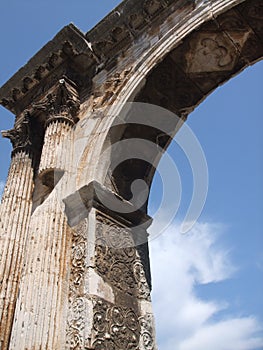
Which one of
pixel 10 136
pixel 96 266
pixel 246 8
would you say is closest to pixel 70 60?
pixel 10 136

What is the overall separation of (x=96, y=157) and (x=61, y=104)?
1446mm

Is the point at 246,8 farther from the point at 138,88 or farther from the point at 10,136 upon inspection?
the point at 10,136

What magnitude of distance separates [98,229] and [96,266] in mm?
514

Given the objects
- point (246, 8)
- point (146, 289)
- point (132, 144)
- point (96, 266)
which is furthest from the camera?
point (132, 144)

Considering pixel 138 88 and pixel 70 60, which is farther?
pixel 70 60

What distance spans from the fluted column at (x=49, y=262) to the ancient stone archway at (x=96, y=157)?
0.5 inches

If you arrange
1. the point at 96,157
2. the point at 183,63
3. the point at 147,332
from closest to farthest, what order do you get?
1. the point at 147,332
2. the point at 96,157
3. the point at 183,63

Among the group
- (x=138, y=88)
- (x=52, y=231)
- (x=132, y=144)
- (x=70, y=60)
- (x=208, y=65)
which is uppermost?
(x=70, y=60)

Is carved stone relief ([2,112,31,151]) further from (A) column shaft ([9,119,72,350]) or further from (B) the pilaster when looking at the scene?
(B) the pilaster

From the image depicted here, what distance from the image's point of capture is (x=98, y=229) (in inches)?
220

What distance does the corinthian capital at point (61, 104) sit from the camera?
6.86m

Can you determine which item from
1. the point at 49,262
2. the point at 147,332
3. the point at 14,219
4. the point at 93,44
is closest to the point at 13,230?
the point at 14,219

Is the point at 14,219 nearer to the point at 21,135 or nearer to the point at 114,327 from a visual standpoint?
the point at 21,135

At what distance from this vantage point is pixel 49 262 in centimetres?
530
